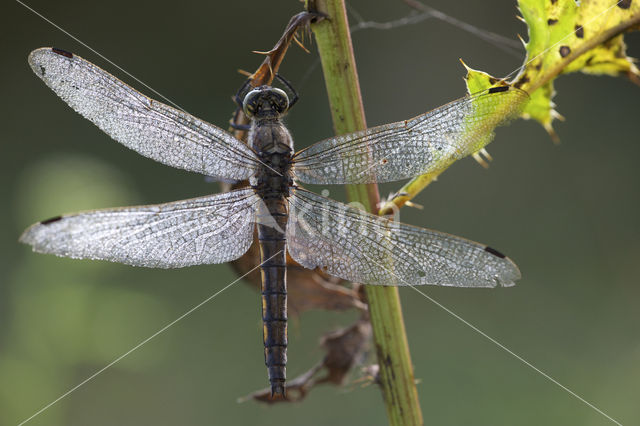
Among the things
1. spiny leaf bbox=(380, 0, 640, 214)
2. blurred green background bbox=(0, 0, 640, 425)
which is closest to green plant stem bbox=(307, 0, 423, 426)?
spiny leaf bbox=(380, 0, 640, 214)

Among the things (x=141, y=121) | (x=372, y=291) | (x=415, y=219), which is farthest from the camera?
(x=415, y=219)

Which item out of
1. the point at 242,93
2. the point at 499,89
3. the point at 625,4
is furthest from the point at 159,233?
the point at 625,4

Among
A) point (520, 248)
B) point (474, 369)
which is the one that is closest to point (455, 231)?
point (520, 248)

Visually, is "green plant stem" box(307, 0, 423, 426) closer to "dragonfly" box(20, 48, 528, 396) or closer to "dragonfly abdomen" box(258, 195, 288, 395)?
"dragonfly" box(20, 48, 528, 396)

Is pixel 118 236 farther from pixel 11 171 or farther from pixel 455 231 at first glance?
pixel 11 171

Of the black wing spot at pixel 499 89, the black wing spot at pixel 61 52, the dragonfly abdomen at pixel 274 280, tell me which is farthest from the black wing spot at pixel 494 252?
the black wing spot at pixel 61 52

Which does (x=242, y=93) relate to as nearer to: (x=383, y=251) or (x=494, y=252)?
(x=383, y=251)

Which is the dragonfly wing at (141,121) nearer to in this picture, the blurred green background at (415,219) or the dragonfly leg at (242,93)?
the dragonfly leg at (242,93)
